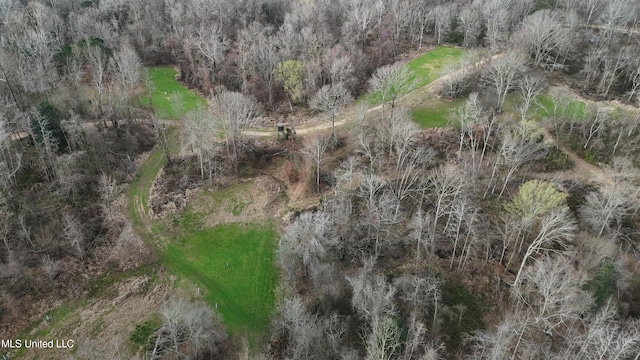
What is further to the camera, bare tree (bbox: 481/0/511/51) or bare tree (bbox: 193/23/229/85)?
bare tree (bbox: 481/0/511/51)

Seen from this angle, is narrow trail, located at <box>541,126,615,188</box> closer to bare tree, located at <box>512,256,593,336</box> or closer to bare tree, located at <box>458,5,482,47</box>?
bare tree, located at <box>512,256,593,336</box>

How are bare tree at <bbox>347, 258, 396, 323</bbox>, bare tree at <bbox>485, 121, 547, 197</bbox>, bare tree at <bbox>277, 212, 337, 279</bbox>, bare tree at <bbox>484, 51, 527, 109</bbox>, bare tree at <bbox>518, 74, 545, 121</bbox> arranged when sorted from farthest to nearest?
bare tree at <bbox>484, 51, 527, 109</bbox>, bare tree at <bbox>518, 74, 545, 121</bbox>, bare tree at <bbox>485, 121, 547, 197</bbox>, bare tree at <bbox>277, 212, 337, 279</bbox>, bare tree at <bbox>347, 258, 396, 323</bbox>

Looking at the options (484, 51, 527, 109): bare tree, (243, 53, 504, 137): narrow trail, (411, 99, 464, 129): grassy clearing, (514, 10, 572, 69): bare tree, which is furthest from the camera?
(514, 10, 572, 69): bare tree

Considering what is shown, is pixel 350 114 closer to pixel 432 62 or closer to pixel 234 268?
pixel 432 62

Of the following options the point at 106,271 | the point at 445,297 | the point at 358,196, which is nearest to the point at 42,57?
the point at 106,271

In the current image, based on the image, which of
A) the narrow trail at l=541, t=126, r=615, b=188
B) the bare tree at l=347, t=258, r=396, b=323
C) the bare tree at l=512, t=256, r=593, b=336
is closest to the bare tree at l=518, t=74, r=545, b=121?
the narrow trail at l=541, t=126, r=615, b=188

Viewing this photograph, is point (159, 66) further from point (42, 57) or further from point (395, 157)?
point (395, 157)

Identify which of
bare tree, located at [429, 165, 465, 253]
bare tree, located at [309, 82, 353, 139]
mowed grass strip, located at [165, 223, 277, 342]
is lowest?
mowed grass strip, located at [165, 223, 277, 342]
